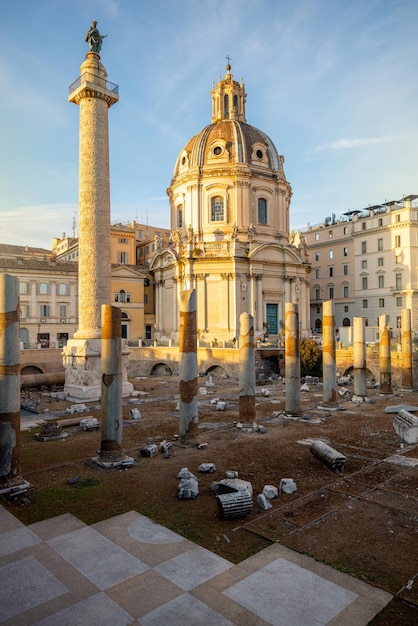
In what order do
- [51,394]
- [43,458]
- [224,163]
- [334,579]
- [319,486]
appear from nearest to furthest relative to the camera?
1. [334,579]
2. [319,486]
3. [43,458]
4. [51,394]
5. [224,163]

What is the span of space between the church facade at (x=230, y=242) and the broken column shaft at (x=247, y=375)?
897 inches

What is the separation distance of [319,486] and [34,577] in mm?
6109

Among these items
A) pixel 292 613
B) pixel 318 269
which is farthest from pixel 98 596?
pixel 318 269

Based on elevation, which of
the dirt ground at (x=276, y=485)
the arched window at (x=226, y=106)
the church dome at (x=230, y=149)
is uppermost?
the arched window at (x=226, y=106)

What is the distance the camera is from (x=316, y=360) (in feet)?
110

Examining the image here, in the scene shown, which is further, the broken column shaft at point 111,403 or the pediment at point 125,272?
the pediment at point 125,272

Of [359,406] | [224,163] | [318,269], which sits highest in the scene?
[224,163]

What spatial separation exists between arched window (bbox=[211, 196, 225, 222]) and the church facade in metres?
0.10

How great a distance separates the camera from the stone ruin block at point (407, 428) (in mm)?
13664

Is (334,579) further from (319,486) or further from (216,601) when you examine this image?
(319,486)

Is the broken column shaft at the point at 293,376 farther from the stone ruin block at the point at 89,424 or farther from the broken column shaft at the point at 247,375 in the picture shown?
the stone ruin block at the point at 89,424

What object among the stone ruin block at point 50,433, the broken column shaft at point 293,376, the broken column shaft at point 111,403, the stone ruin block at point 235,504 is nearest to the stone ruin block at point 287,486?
the stone ruin block at point 235,504

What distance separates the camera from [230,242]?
4100 centimetres

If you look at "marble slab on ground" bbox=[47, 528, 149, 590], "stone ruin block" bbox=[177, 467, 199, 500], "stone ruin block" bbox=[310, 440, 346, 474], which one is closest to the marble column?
"stone ruin block" bbox=[177, 467, 199, 500]
